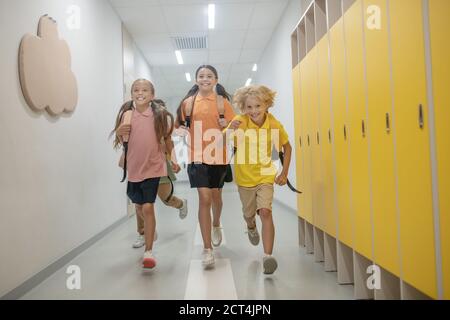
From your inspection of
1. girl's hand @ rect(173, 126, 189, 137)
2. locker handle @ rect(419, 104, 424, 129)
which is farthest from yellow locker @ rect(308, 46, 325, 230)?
locker handle @ rect(419, 104, 424, 129)

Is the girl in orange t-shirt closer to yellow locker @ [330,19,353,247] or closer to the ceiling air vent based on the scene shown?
yellow locker @ [330,19,353,247]

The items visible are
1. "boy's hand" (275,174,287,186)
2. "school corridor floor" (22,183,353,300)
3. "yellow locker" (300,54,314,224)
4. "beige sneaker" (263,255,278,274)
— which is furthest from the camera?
"yellow locker" (300,54,314,224)

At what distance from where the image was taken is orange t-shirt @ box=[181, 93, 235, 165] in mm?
2664

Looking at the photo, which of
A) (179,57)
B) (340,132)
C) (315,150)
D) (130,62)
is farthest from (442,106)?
(179,57)

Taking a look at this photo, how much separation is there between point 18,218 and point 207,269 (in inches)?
47.7

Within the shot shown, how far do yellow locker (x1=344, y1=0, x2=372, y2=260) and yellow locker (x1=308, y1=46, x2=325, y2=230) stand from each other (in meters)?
0.56

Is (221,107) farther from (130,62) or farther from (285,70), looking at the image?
(130,62)

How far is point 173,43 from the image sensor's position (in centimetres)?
660

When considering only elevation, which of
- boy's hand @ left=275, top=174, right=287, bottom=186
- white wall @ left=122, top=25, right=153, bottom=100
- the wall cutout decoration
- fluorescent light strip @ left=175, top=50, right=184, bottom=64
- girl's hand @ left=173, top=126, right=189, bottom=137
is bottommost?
boy's hand @ left=275, top=174, right=287, bottom=186

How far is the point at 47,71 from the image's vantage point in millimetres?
2633

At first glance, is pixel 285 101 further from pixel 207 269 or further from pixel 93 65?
pixel 207 269

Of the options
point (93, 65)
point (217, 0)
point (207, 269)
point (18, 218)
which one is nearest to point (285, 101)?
point (217, 0)

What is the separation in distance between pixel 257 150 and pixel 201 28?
3965 mm

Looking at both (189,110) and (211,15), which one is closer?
(189,110)
